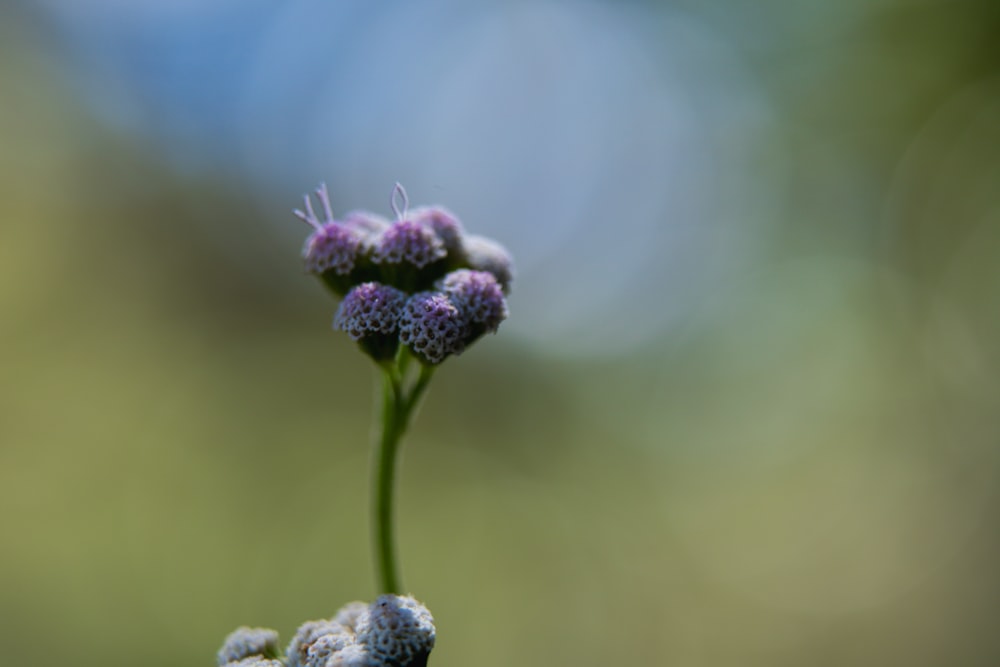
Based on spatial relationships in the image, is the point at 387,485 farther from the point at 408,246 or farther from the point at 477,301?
the point at 408,246

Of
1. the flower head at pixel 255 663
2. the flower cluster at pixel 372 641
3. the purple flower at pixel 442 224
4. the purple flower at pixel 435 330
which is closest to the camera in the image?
the flower cluster at pixel 372 641

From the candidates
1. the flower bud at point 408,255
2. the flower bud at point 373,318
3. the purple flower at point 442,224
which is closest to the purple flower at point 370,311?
the flower bud at point 373,318

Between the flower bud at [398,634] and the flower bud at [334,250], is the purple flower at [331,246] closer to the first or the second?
the flower bud at [334,250]

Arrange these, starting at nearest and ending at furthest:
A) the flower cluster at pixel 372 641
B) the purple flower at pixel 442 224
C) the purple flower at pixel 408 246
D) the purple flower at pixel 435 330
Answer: the flower cluster at pixel 372 641 → the purple flower at pixel 435 330 → the purple flower at pixel 408 246 → the purple flower at pixel 442 224

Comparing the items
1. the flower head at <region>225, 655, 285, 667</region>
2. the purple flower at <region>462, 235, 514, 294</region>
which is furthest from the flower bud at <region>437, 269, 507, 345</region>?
the flower head at <region>225, 655, 285, 667</region>

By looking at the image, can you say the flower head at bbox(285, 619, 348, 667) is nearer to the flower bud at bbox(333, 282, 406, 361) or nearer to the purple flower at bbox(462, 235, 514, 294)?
the flower bud at bbox(333, 282, 406, 361)
